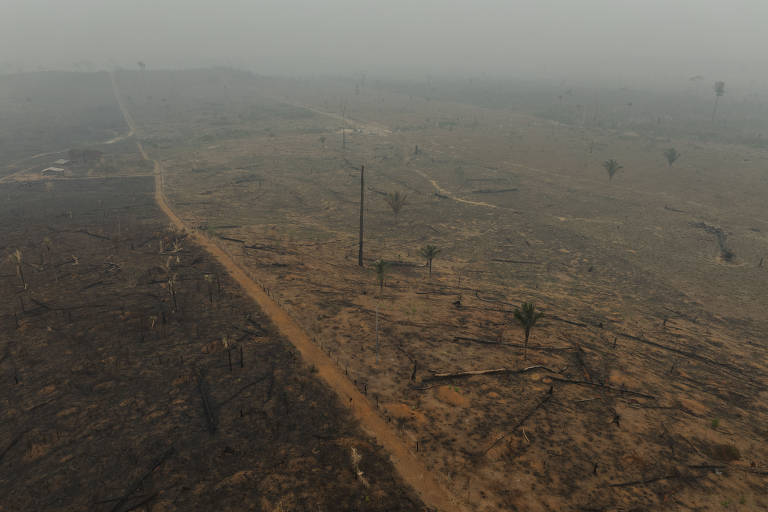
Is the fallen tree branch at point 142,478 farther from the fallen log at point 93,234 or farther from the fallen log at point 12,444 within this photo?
the fallen log at point 93,234

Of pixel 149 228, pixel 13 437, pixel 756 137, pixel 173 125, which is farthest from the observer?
pixel 173 125

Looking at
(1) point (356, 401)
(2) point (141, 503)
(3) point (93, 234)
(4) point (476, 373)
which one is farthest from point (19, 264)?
(4) point (476, 373)

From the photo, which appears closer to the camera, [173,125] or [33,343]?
[33,343]

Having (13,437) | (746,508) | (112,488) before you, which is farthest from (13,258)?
(746,508)

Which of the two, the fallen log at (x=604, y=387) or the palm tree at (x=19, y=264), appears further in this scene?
the palm tree at (x=19, y=264)

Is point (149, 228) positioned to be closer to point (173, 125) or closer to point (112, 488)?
point (112, 488)

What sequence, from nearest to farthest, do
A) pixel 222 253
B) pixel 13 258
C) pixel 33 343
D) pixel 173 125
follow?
pixel 33 343 → pixel 13 258 → pixel 222 253 → pixel 173 125

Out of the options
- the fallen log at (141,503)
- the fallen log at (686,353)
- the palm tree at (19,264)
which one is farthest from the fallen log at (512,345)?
the palm tree at (19,264)
